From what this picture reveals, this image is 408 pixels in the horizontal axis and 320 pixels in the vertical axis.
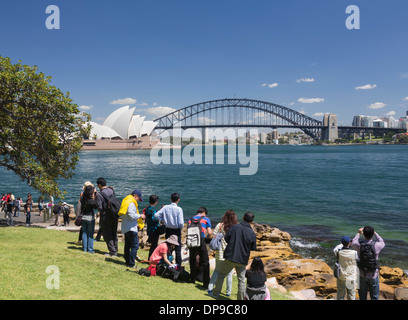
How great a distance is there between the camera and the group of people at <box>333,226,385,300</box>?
15.7ft

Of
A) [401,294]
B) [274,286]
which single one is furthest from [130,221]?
[401,294]

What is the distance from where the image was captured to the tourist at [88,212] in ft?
18.5

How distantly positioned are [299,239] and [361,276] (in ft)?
27.2

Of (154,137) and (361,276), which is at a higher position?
(154,137)

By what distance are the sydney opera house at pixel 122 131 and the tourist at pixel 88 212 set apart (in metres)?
99.6

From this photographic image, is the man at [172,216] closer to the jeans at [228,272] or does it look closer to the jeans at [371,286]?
the jeans at [228,272]

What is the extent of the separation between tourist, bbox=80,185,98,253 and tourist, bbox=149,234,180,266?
4.93 feet

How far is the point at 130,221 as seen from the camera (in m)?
5.17

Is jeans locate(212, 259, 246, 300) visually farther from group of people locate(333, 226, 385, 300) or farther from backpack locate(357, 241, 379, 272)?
backpack locate(357, 241, 379, 272)

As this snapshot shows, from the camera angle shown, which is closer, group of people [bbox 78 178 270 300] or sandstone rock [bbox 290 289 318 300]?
group of people [bbox 78 178 270 300]

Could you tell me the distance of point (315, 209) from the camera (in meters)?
19.7

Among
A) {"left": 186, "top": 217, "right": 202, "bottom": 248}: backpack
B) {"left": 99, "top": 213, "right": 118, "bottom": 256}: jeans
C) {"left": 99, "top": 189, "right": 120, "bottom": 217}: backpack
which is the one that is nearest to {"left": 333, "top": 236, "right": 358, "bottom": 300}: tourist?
{"left": 186, "top": 217, "right": 202, "bottom": 248}: backpack

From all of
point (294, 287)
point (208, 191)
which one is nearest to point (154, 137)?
point (208, 191)
